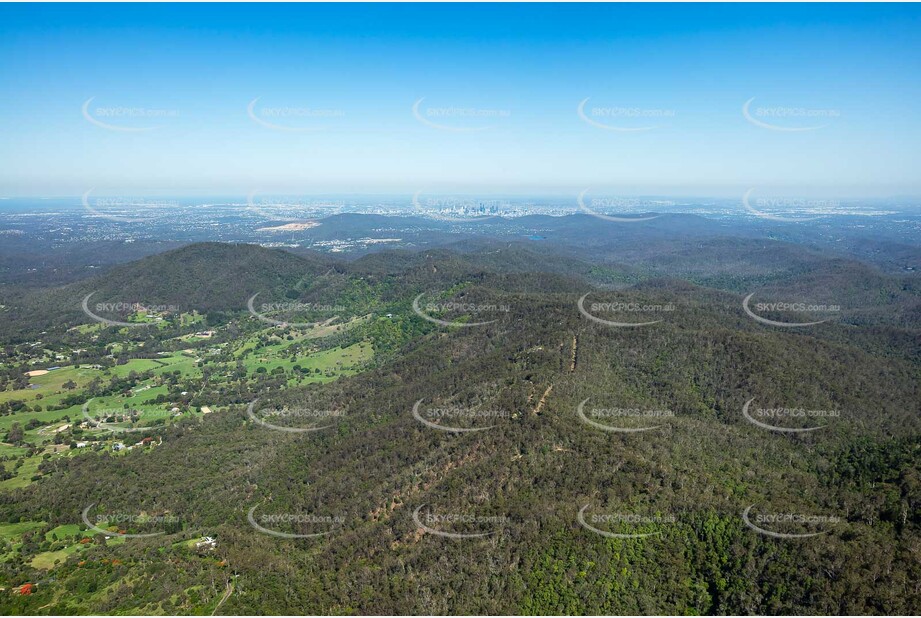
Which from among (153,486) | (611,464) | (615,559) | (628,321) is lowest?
(153,486)

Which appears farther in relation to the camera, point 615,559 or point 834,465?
point 834,465

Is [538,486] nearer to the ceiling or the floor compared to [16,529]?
nearer to the ceiling

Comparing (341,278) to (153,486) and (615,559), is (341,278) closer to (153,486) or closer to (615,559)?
(153,486)

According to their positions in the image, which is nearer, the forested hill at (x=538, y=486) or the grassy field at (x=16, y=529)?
the forested hill at (x=538, y=486)

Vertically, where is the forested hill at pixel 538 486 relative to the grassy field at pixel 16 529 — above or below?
above

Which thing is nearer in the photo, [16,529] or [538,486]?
[538,486]

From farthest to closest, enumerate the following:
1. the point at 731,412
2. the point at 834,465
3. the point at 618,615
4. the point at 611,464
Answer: the point at 731,412, the point at 834,465, the point at 611,464, the point at 618,615

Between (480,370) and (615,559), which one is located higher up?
(480,370)

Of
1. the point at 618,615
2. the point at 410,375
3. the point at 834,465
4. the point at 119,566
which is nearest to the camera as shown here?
the point at 618,615

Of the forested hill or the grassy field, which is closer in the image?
the forested hill

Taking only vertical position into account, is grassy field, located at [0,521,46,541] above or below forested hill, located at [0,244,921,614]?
below

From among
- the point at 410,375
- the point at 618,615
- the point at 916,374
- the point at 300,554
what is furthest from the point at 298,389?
the point at 916,374
